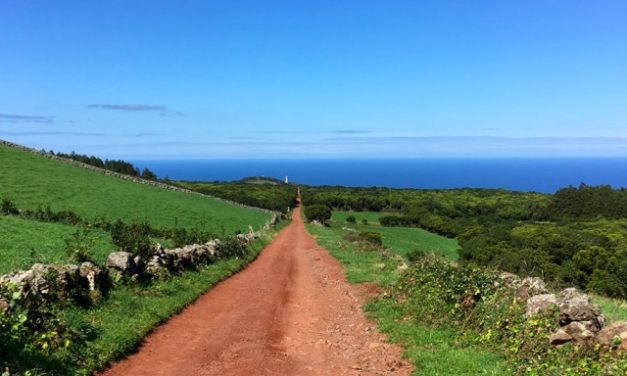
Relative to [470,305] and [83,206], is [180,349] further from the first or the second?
[83,206]

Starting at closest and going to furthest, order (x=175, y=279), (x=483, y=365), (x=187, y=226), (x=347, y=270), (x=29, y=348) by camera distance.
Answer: (x=29, y=348) < (x=483, y=365) < (x=175, y=279) < (x=347, y=270) < (x=187, y=226)

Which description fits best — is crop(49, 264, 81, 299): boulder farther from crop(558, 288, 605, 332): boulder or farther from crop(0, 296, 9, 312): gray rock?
crop(558, 288, 605, 332): boulder

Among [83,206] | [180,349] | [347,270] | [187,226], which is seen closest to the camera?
[180,349]

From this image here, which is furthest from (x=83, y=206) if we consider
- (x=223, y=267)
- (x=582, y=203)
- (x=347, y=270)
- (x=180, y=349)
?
(x=582, y=203)

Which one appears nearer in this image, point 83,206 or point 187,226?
point 83,206

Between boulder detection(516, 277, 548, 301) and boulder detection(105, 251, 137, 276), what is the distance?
11.3 metres

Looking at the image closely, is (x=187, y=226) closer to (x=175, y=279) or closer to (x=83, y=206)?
(x=83, y=206)

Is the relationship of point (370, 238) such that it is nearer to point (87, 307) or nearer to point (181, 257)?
point (181, 257)

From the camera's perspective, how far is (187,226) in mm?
42844

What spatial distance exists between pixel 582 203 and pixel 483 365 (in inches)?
6282

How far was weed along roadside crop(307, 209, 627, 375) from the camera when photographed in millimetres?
9289

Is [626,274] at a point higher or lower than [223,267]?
lower

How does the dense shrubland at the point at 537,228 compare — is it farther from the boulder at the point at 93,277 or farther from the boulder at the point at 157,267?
the boulder at the point at 93,277

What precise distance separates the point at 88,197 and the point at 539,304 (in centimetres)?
4154
